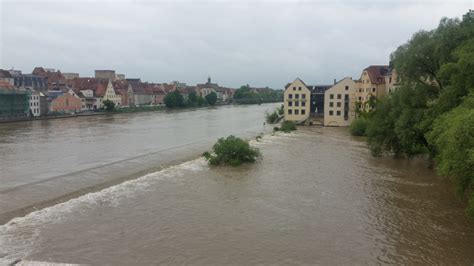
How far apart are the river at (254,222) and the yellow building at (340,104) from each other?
2799 cm

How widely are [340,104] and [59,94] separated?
1728 inches

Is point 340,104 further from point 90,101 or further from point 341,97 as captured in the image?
point 90,101

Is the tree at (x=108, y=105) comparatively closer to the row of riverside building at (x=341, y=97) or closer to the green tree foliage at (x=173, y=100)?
the green tree foliage at (x=173, y=100)

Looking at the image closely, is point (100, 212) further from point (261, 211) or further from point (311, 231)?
point (311, 231)

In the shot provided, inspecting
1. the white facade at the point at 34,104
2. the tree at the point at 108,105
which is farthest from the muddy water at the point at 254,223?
the tree at the point at 108,105

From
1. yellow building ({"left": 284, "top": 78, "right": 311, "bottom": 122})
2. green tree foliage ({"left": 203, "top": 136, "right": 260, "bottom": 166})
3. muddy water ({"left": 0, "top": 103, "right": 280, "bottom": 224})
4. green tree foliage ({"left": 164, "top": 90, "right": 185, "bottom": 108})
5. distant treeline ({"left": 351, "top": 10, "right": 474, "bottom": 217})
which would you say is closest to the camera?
distant treeline ({"left": 351, "top": 10, "right": 474, "bottom": 217})

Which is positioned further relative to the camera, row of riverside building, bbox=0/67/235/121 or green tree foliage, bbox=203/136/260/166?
row of riverside building, bbox=0/67/235/121

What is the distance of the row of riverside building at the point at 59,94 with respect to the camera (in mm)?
54125

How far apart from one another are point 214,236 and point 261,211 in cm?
262

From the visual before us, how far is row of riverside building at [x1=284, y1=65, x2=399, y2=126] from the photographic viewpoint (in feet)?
155

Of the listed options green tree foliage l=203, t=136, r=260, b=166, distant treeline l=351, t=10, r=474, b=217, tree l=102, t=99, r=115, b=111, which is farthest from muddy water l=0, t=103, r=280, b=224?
tree l=102, t=99, r=115, b=111

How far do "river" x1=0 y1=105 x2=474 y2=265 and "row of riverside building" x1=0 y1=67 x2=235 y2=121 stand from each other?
41.9 m

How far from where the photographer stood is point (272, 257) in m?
9.82

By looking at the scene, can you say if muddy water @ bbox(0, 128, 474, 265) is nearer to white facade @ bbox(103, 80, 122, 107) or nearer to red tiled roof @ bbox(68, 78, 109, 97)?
red tiled roof @ bbox(68, 78, 109, 97)
